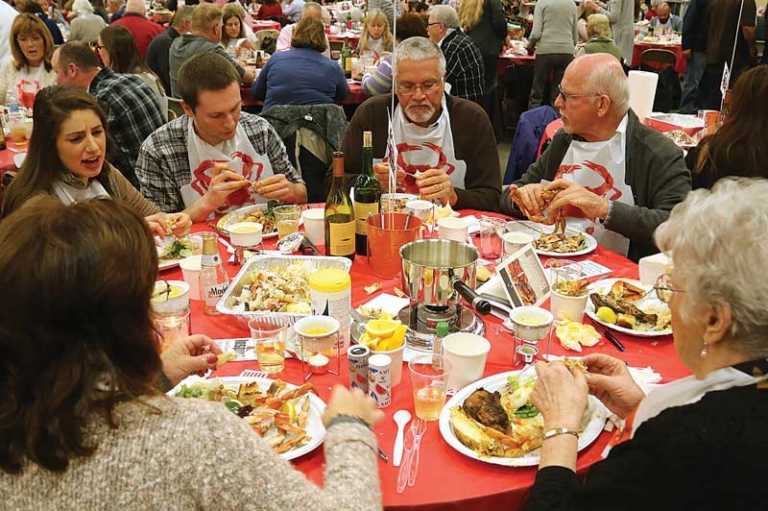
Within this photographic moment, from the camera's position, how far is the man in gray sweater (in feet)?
27.8

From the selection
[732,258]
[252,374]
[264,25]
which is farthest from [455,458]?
[264,25]

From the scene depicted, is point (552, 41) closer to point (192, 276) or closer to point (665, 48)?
point (665, 48)

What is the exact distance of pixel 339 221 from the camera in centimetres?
256

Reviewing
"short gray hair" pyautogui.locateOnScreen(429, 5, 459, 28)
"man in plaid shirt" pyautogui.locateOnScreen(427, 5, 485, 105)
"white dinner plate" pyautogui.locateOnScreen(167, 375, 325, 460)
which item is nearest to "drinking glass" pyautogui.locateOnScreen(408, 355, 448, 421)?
"white dinner plate" pyautogui.locateOnScreen(167, 375, 325, 460)

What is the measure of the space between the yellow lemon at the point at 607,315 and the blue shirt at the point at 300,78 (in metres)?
4.06

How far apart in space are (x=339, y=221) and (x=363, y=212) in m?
0.16

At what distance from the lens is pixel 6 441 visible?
110cm

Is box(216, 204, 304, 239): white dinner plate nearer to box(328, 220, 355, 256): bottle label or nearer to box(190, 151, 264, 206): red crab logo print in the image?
box(190, 151, 264, 206): red crab logo print

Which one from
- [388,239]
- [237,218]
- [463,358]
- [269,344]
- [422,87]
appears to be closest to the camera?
[463,358]

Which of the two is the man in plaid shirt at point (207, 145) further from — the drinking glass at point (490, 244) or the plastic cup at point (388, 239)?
the drinking glass at point (490, 244)

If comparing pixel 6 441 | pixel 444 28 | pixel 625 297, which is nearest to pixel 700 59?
pixel 444 28

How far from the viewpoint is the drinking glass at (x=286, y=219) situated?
2.79 meters

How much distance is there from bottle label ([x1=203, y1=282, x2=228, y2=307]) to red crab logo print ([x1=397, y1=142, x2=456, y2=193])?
62.3 inches

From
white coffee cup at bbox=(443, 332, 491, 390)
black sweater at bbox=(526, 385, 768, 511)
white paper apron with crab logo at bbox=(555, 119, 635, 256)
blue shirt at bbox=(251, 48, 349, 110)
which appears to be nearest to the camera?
black sweater at bbox=(526, 385, 768, 511)
